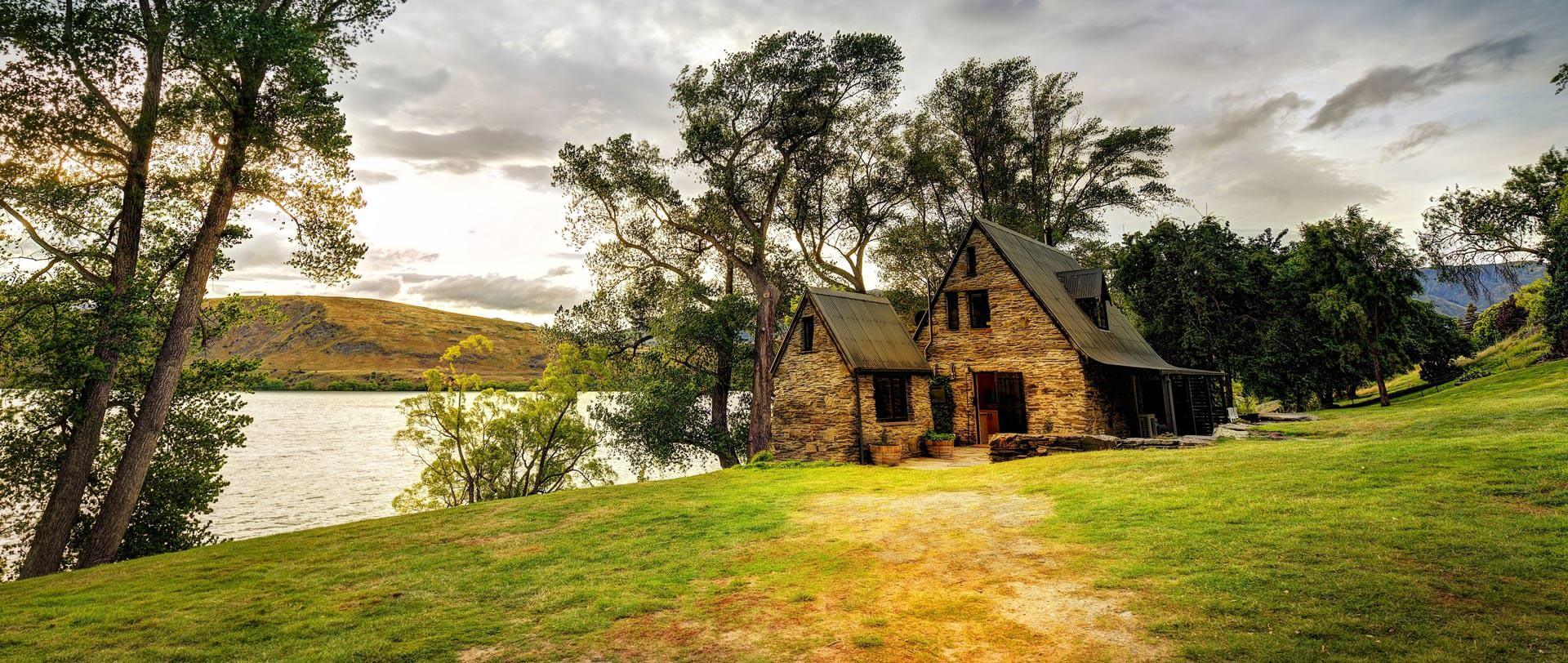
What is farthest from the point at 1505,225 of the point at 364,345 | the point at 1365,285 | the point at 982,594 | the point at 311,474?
the point at 364,345

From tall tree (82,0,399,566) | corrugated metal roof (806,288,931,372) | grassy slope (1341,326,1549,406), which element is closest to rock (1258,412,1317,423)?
grassy slope (1341,326,1549,406)

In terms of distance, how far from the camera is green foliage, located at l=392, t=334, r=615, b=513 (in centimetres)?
3009

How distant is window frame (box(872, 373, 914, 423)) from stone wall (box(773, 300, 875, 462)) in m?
0.52

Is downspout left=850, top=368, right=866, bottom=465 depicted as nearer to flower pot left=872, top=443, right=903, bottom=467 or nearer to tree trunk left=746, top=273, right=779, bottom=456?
flower pot left=872, top=443, right=903, bottom=467

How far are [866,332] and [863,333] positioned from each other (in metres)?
0.20

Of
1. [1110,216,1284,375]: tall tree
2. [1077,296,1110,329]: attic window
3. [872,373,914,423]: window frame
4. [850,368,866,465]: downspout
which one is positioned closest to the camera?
[850,368,866,465]: downspout

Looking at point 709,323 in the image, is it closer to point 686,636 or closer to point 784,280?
point 784,280

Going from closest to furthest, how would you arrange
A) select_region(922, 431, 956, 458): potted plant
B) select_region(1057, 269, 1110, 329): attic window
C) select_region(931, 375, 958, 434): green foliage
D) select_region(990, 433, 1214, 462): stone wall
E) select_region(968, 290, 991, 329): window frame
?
select_region(990, 433, 1214, 462): stone wall → select_region(922, 431, 956, 458): potted plant → select_region(968, 290, 991, 329): window frame → select_region(1057, 269, 1110, 329): attic window → select_region(931, 375, 958, 434): green foliage

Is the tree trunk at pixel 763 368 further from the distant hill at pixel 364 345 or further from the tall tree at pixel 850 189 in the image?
the distant hill at pixel 364 345

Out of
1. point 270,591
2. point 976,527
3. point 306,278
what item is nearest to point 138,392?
point 306,278

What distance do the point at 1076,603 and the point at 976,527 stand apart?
3.67 metres

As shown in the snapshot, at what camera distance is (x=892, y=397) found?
2359 centimetres

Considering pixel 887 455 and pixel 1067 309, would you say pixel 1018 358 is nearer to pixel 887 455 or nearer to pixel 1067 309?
pixel 1067 309

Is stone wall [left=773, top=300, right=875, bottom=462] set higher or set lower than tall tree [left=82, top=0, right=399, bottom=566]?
lower
